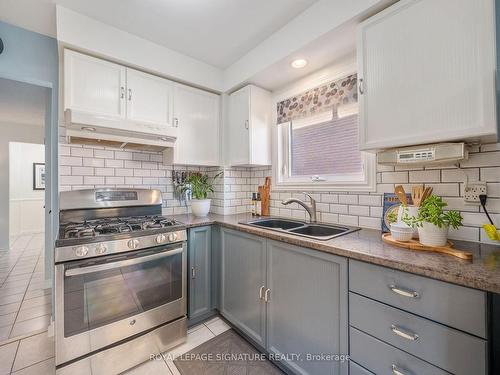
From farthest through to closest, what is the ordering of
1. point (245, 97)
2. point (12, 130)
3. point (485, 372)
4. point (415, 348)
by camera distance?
point (12, 130), point (245, 97), point (415, 348), point (485, 372)

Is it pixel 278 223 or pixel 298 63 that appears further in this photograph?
pixel 278 223

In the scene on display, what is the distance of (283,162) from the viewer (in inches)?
92.8

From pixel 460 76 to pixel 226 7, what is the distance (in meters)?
1.43

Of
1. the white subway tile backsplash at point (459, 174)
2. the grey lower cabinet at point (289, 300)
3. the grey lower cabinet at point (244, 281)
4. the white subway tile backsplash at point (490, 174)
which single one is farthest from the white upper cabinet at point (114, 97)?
the white subway tile backsplash at point (490, 174)

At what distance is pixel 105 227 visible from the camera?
5.25ft

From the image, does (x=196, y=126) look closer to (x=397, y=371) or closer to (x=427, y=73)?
(x=427, y=73)

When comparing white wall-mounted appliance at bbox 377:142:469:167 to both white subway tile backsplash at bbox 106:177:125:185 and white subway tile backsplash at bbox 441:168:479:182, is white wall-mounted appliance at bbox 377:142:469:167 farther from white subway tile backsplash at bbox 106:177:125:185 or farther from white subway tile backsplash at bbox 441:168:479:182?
white subway tile backsplash at bbox 106:177:125:185

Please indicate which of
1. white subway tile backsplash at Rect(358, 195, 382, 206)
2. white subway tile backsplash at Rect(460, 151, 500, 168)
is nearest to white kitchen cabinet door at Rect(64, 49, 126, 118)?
white subway tile backsplash at Rect(358, 195, 382, 206)

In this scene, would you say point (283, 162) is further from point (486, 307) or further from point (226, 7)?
point (486, 307)

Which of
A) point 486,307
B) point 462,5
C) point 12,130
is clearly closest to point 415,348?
point 486,307

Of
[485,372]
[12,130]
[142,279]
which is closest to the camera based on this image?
[485,372]

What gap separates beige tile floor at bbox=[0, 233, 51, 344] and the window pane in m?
2.68

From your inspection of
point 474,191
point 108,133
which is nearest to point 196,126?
point 108,133

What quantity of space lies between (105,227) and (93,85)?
3.48ft
